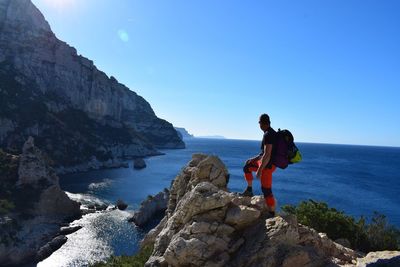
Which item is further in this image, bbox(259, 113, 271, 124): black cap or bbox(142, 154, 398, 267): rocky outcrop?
bbox(259, 113, 271, 124): black cap

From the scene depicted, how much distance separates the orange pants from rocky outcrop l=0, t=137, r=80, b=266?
156ft

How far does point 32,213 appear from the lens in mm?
66500

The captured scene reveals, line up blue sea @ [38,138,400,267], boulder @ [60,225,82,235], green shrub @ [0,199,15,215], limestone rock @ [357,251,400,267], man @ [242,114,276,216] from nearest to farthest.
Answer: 1. limestone rock @ [357,251,400,267]
2. man @ [242,114,276,216]
3. blue sea @ [38,138,400,267]
4. green shrub @ [0,199,15,215]
5. boulder @ [60,225,82,235]

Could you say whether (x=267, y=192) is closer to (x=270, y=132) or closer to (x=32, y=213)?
(x=270, y=132)

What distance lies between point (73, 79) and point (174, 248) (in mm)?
174057

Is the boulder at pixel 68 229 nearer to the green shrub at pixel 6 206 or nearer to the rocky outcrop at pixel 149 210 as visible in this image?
the green shrub at pixel 6 206

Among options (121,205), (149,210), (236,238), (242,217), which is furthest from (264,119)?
(121,205)

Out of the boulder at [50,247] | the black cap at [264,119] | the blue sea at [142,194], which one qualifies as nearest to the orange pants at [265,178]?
the black cap at [264,119]

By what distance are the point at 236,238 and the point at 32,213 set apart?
60100 mm

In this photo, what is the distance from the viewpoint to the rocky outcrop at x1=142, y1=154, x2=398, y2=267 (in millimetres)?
13617

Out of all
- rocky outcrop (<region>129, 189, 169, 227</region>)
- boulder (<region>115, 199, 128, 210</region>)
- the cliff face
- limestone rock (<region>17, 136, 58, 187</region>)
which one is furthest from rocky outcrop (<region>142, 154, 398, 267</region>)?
the cliff face

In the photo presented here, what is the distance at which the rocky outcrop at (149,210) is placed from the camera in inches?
2894

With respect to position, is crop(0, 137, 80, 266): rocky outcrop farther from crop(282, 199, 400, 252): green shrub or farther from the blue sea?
crop(282, 199, 400, 252): green shrub

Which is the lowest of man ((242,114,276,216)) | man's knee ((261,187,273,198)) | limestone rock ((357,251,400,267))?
limestone rock ((357,251,400,267))
